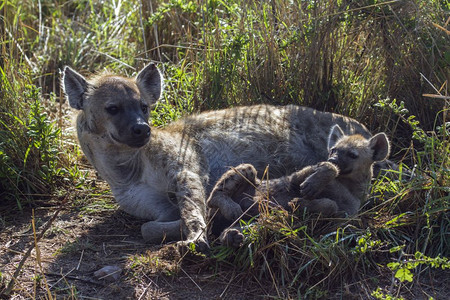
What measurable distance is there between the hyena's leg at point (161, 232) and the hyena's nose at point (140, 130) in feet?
1.75

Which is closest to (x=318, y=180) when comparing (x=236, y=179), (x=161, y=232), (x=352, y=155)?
(x=352, y=155)

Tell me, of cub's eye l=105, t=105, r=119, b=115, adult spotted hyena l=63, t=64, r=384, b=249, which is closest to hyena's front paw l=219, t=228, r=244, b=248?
adult spotted hyena l=63, t=64, r=384, b=249

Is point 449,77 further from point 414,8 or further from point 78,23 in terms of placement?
point 78,23

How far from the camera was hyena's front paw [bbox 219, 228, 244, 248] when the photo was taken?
353 cm

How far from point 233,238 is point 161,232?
606 millimetres

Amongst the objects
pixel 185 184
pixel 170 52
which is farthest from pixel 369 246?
pixel 170 52

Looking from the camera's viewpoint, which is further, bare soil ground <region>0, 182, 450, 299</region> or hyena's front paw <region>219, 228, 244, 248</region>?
hyena's front paw <region>219, 228, 244, 248</region>

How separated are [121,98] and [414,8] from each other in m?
2.07

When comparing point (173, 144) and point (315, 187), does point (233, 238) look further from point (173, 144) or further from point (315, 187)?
point (173, 144)

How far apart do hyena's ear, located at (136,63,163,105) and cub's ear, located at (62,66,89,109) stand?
0.38 metres

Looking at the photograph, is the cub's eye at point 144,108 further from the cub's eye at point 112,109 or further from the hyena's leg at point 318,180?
the hyena's leg at point 318,180

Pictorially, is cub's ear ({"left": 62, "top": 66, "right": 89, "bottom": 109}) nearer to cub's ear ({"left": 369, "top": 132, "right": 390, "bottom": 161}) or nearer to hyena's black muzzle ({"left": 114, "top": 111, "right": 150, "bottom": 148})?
hyena's black muzzle ({"left": 114, "top": 111, "right": 150, "bottom": 148})

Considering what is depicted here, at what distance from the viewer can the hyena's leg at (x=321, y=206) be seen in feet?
12.3

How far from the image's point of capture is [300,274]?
11.5 ft
